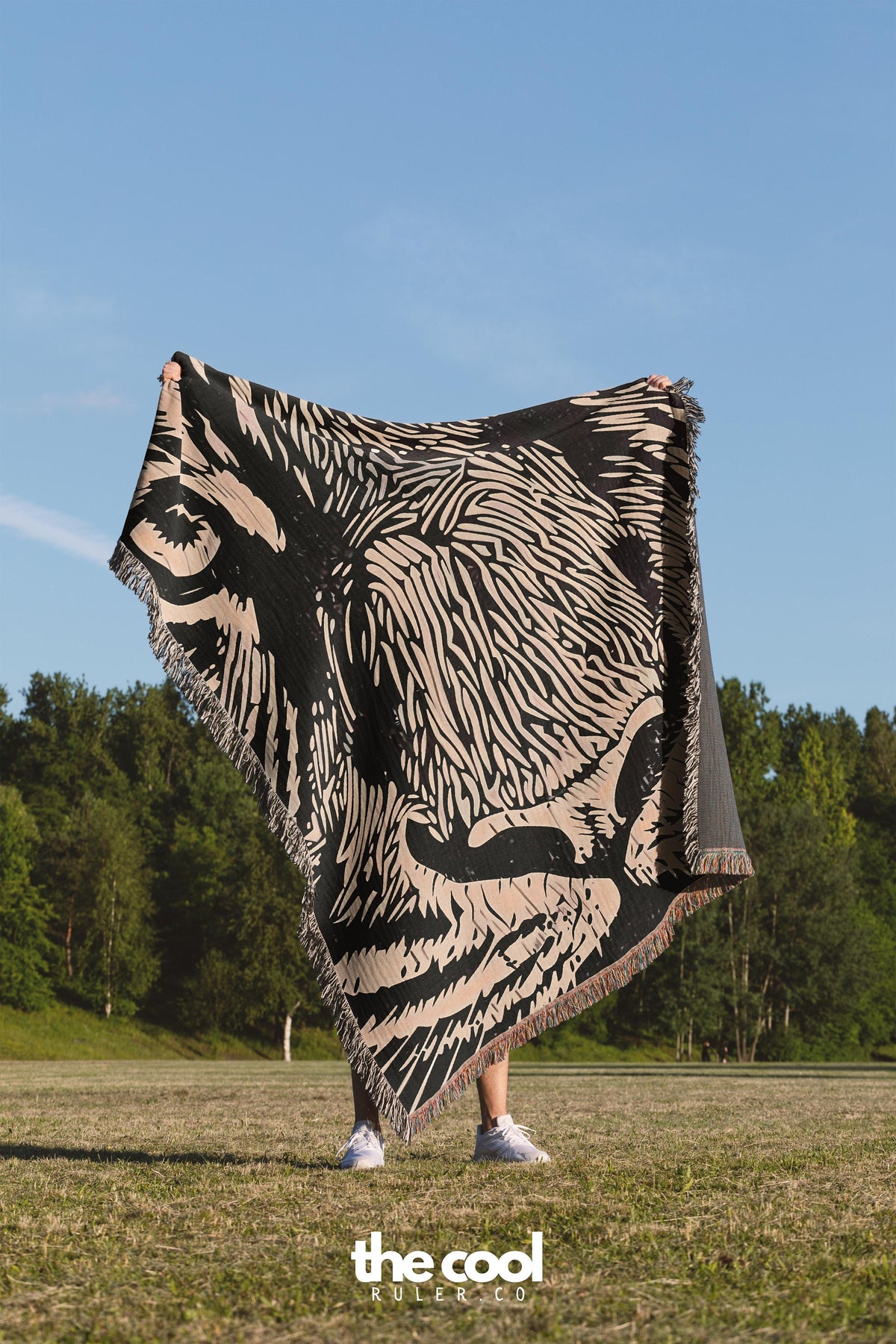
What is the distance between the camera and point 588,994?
4.68 metres

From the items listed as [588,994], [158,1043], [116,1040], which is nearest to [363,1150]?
[588,994]

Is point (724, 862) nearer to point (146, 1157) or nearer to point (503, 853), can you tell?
point (503, 853)

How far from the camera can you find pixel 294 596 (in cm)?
489

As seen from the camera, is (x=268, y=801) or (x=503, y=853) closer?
(x=268, y=801)

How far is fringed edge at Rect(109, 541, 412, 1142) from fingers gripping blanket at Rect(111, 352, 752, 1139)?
1 centimetres

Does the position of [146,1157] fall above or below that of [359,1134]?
below

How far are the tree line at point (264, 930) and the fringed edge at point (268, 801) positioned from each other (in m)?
38.1

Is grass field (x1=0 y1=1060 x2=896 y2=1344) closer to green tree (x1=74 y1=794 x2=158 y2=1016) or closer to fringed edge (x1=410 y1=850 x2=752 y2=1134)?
fringed edge (x1=410 y1=850 x2=752 y2=1134)

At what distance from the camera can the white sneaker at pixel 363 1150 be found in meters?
4.29

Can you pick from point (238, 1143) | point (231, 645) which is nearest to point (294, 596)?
point (231, 645)

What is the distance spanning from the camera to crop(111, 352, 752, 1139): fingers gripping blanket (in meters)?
4.56

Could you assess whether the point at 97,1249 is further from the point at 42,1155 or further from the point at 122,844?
the point at 122,844

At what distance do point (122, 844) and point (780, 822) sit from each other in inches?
1125

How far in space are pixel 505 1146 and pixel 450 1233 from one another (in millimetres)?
1629
